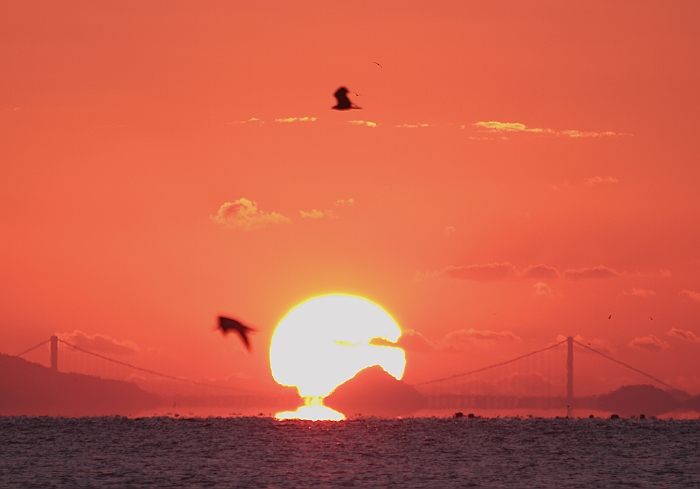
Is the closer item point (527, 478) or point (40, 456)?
point (527, 478)

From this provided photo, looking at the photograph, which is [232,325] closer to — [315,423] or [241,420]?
[315,423]

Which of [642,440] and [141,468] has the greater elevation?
[642,440]

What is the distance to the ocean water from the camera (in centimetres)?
6925

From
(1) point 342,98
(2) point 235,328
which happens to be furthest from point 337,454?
(2) point 235,328

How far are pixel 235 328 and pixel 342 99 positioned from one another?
33.7 ft

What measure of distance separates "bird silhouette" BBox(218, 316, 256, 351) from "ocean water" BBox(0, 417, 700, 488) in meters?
34.5

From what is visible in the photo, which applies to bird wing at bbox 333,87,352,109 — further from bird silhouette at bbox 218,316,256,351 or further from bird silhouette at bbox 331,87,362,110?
bird silhouette at bbox 218,316,256,351

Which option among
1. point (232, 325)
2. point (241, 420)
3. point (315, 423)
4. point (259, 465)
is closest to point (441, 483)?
point (259, 465)

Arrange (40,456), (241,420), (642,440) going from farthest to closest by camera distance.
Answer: (241,420) < (642,440) < (40,456)

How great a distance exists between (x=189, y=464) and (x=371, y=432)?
3927 centimetres

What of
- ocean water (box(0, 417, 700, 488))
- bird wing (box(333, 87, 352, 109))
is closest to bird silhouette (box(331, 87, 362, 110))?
bird wing (box(333, 87, 352, 109))

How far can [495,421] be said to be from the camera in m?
153

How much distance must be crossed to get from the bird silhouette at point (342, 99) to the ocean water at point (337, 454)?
1266 inches

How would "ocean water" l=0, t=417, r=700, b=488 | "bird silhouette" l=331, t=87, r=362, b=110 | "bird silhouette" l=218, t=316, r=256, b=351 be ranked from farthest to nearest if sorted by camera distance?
"ocean water" l=0, t=417, r=700, b=488
"bird silhouette" l=331, t=87, r=362, b=110
"bird silhouette" l=218, t=316, r=256, b=351
